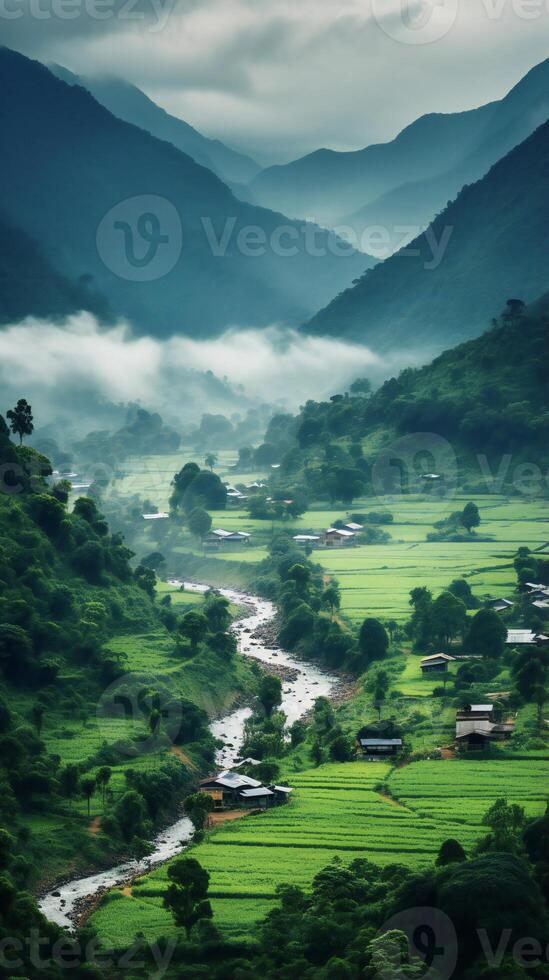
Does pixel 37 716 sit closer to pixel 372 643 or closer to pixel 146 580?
pixel 372 643

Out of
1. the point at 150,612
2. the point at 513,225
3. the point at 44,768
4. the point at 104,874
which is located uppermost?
the point at 513,225

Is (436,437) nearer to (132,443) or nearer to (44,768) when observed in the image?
(132,443)

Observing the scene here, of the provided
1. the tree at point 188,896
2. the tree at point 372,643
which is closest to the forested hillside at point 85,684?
the tree at point 372,643

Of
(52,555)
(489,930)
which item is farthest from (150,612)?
(489,930)

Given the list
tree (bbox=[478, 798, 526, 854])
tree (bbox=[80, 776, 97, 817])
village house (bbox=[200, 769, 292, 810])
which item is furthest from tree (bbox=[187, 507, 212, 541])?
tree (bbox=[478, 798, 526, 854])

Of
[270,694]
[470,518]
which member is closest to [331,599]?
[270,694]

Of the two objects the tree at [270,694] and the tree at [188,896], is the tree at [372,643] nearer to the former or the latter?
the tree at [270,694]

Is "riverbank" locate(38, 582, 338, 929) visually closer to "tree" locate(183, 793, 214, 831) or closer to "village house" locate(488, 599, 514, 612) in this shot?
"tree" locate(183, 793, 214, 831)
